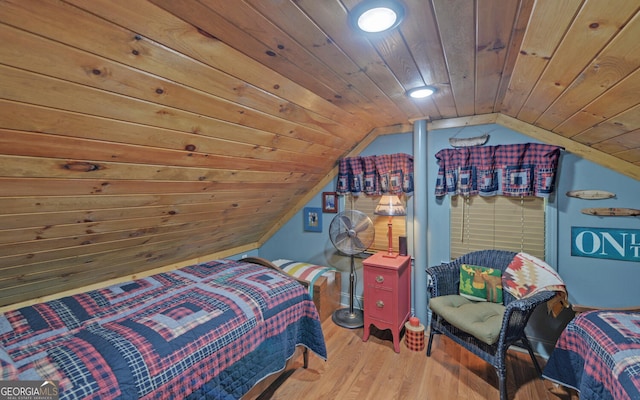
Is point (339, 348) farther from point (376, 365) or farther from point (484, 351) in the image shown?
point (484, 351)

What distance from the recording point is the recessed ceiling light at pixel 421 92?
74.5 inches

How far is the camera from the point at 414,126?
2785 mm

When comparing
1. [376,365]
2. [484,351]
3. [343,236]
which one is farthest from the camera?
[343,236]

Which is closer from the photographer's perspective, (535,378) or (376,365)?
(535,378)

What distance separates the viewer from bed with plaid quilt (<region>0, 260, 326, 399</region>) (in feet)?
3.89

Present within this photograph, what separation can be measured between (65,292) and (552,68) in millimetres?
3740

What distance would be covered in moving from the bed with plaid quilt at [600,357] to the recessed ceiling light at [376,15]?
1895mm

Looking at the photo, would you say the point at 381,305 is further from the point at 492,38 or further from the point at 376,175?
the point at 492,38

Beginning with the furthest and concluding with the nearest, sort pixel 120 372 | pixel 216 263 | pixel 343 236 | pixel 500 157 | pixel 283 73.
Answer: pixel 343 236
pixel 216 263
pixel 500 157
pixel 283 73
pixel 120 372

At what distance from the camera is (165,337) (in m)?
1.42

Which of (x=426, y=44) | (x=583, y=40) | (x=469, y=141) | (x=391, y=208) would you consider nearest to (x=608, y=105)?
(x=583, y=40)

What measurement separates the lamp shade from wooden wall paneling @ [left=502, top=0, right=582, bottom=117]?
1393mm

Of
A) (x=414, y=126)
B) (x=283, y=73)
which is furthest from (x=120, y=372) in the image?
(x=414, y=126)

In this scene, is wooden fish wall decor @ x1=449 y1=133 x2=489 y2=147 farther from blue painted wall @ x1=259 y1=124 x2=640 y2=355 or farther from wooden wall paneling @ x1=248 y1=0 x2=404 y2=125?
wooden wall paneling @ x1=248 y1=0 x2=404 y2=125
